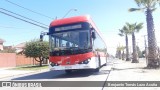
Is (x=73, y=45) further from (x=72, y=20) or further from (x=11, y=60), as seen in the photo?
(x=11, y=60)

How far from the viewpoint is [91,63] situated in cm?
1780

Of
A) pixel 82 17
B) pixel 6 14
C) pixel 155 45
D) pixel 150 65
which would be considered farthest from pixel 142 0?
pixel 6 14

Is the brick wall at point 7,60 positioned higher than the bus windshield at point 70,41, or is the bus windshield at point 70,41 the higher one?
the bus windshield at point 70,41

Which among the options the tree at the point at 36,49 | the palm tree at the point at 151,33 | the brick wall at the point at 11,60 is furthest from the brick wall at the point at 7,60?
the palm tree at the point at 151,33

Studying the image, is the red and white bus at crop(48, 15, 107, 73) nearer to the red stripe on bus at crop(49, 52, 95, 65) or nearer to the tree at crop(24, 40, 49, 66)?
the red stripe on bus at crop(49, 52, 95, 65)

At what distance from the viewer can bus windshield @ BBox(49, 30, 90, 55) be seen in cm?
1769

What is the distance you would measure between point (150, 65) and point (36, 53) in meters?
A: 21.6

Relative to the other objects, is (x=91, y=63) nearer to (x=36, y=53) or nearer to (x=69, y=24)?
(x=69, y=24)

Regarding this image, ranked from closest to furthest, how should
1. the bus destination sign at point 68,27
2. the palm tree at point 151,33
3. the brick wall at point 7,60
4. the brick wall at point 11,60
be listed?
the bus destination sign at point 68,27 → the palm tree at point 151,33 → the brick wall at point 7,60 → the brick wall at point 11,60

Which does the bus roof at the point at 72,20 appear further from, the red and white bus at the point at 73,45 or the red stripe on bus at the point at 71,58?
the red stripe on bus at the point at 71,58

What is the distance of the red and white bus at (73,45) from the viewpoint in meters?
17.6

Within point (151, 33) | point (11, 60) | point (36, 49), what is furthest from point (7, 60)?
point (151, 33)

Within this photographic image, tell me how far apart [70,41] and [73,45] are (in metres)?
0.32

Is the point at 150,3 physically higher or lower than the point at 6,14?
higher
